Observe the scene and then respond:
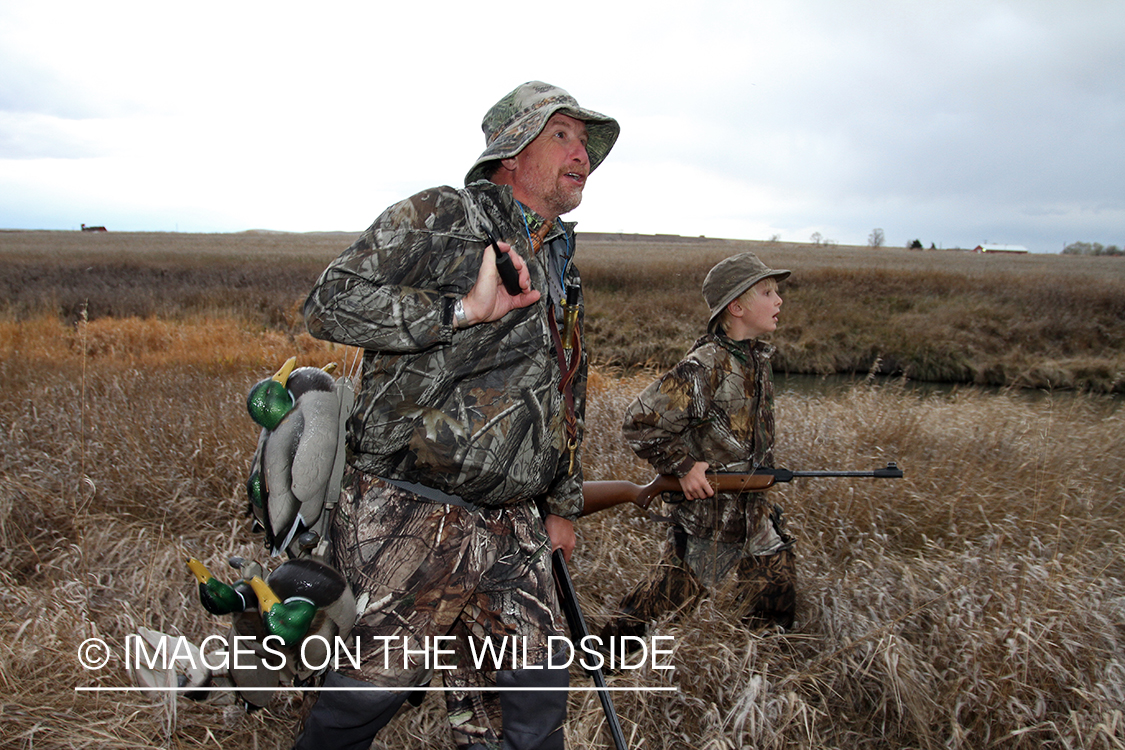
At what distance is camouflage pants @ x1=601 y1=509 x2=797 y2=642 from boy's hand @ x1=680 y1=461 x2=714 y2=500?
26 centimetres

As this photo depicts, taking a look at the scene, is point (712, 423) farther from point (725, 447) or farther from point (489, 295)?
point (489, 295)

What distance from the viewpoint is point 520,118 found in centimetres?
215

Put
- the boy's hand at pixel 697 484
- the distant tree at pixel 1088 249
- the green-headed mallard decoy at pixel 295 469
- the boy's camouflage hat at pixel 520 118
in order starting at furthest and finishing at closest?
the distant tree at pixel 1088 249 < the boy's hand at pixel 697 484 < the boy's camouflage hat at pixel 520 118 < the green-headed mallard decoy at pixel 295 469

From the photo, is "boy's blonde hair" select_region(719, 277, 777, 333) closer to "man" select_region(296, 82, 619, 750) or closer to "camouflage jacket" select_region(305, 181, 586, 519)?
"man" select_region(296, 82, 619, 750)

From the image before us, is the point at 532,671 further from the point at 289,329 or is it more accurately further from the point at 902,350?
the point at 902,350

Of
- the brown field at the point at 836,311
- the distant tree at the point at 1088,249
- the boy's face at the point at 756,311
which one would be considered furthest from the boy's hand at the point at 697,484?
the distant tree at the point at 1088,249

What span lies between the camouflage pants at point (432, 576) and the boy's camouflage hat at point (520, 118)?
1070mm

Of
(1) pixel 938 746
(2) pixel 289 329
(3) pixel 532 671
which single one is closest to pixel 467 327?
(3) pixel 532 671

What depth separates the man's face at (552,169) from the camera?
2.15 m

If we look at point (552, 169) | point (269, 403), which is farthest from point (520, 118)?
point (269, 403)

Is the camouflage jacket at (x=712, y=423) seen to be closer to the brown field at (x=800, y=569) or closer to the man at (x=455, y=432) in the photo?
the brown field at (x=800, y=569)

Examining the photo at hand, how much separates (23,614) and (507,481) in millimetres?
2723

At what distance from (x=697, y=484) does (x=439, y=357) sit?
5.32 feet

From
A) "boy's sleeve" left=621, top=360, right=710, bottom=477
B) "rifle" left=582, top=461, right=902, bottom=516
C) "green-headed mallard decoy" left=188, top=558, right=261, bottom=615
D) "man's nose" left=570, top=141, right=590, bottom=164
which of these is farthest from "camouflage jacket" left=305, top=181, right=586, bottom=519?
"boy's sleeve" left=621, top=360, right=710, bottom=477
